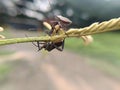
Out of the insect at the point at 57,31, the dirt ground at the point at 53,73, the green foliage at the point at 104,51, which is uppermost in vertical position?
the insect at the point at 57,31

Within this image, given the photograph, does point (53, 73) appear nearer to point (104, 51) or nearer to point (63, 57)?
point (63, 57)

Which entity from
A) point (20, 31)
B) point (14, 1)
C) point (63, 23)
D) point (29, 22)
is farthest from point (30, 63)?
point (63, 23)

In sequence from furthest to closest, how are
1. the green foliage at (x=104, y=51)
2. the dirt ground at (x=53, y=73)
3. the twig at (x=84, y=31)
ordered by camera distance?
the green foliage at (x=104, y=51) < the dirt ground at (x=53, y=73) < the twig at (x=84, y=31)

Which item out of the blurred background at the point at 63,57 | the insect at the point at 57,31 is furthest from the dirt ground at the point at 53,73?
the insect at the point at 57,31

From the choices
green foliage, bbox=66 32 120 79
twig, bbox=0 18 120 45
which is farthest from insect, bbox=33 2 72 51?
green foliage, bbox=66 32 120 79

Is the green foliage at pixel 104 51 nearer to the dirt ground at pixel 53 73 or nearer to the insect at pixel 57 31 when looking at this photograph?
the dirt ground at pixel 53 73

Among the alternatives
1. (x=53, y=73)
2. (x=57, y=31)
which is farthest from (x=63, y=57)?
(x=57, y=31)

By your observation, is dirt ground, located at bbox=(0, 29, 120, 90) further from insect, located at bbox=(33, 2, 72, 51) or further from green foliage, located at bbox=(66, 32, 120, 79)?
insect, located at bbox=(33, 2, 72, 51)

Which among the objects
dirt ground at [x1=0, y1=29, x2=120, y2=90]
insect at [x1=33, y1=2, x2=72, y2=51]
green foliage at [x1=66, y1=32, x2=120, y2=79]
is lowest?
dirt ground at [x1=0, y1=29, x2=120, y2=90]
